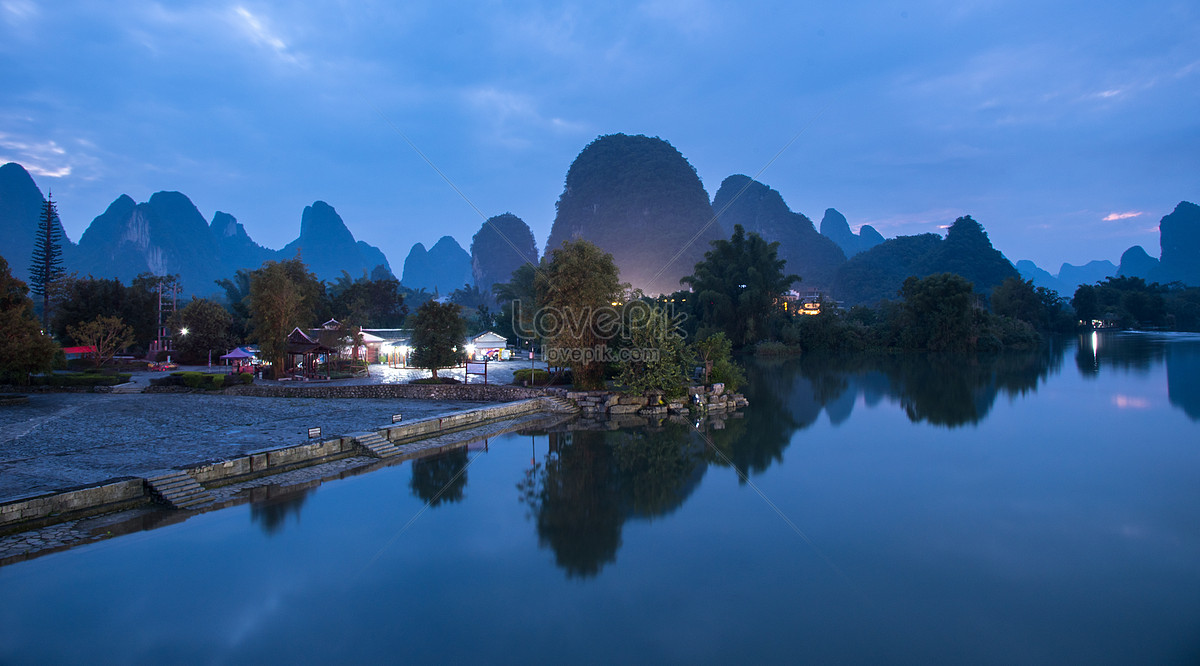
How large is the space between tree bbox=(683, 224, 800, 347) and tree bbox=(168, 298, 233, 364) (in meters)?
41.6

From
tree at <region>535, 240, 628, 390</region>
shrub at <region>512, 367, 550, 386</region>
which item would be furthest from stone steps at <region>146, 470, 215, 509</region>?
shrub at <region>512, 367, 550, 386</region>

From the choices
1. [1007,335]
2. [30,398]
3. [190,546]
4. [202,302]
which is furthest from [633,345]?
[1007,335]

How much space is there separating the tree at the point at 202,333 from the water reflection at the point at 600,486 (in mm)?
28788

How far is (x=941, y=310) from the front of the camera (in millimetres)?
54719

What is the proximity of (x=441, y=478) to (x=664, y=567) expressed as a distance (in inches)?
267

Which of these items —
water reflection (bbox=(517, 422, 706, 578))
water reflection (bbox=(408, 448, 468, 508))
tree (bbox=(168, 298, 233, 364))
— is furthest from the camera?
tree (bbox=(168, 298, 233, 364))

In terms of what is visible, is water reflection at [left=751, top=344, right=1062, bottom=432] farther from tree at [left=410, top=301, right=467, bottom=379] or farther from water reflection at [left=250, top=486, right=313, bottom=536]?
water reflection at [left=250, top=486, right=313, bottom=536]

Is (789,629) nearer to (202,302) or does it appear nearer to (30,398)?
(30,398)

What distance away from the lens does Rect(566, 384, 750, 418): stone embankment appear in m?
22.8

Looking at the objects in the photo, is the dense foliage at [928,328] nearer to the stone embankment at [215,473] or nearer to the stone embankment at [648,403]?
the stone embankment at [648,403]

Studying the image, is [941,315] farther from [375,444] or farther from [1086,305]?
[375,444]

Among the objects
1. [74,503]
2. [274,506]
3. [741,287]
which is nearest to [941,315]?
[741,287]

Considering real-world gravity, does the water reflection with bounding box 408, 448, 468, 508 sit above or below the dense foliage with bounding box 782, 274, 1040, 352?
below

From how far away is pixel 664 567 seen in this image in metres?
8.73
